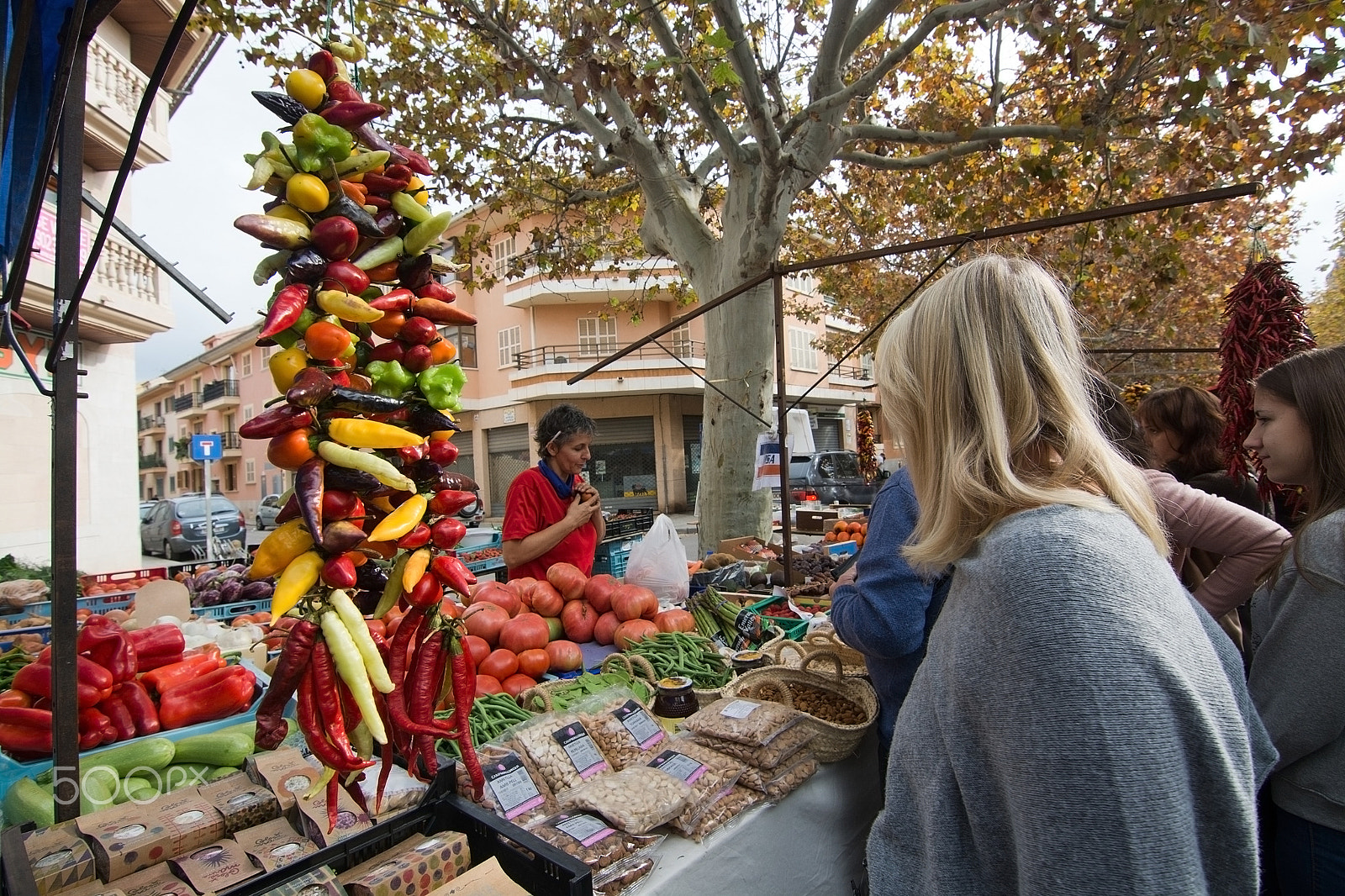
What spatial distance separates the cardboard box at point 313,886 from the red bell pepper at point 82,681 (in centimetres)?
153

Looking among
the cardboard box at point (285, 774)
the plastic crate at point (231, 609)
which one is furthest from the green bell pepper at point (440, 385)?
the plastic crate at point (231, 609)

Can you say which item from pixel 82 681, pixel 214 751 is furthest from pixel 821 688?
pixel 82 681

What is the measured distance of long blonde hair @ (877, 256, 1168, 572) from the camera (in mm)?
1037

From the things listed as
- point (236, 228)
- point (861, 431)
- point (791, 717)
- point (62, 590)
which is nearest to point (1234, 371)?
point (791, 717)

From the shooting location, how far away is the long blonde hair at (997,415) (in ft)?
3.40

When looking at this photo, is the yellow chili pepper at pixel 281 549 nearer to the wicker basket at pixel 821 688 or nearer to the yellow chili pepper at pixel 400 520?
the yellow chili pepper at pixel 400 520

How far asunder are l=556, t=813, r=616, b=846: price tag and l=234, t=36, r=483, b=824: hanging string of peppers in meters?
0.42

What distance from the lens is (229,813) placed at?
1.65 meters

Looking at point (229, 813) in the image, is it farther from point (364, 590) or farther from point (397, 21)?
point (397, 21)

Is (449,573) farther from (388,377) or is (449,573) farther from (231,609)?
(231,609)

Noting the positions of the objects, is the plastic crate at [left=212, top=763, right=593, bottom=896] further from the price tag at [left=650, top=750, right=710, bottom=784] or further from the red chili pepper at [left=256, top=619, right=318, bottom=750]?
the price tag at [left=650, top=750, right=710, bottom=784]

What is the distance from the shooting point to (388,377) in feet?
4.59

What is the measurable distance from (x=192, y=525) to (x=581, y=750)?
17872mm

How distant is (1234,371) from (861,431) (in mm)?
12400
